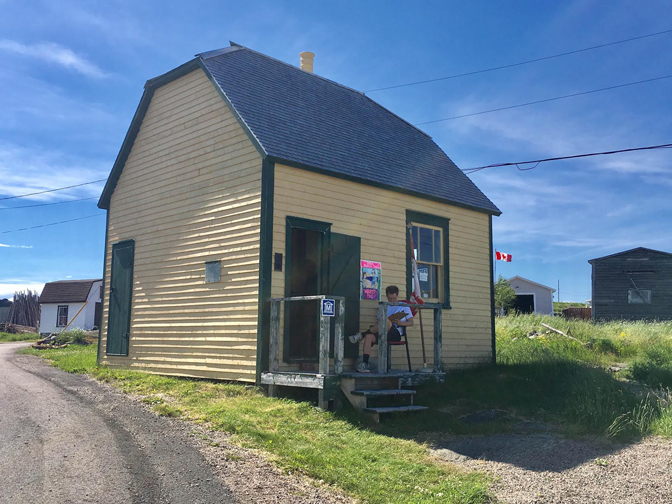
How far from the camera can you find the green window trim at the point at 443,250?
40.5ft

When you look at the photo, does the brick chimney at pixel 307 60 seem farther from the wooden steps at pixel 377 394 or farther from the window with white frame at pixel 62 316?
the window with white frame at pixel 62 316

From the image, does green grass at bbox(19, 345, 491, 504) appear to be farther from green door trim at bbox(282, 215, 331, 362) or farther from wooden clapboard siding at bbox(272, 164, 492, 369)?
wooden clapboard siding at bbox(272, 164, 492, 369)

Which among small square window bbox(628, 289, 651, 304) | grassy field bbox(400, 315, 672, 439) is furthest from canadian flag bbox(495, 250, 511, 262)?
grassy field bbox(400, 315, 672, 439)

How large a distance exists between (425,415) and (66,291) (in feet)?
111

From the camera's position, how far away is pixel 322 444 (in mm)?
7219

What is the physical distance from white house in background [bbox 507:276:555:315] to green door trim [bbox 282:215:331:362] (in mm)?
38947

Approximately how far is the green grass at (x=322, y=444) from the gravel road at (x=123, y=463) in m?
0.28

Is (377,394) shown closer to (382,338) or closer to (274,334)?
(382,338)

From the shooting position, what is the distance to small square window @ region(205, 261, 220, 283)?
425 inches

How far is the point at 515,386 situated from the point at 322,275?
410 centimetres

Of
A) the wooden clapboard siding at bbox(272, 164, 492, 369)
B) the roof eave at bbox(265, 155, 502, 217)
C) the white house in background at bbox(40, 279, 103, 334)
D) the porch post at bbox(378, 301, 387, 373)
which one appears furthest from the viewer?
the white house in background at bbox(40, 279, 103, 334)

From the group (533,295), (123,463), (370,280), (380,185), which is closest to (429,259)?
(370,280)

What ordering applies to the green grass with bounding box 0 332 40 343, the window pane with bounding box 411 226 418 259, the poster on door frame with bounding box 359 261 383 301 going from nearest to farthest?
1. the poster on door frame with bounding box 359 261 383 301
2. the window pane with bounding box 411 226 418 259
3. the green grass with bounding box 0 332 40 343

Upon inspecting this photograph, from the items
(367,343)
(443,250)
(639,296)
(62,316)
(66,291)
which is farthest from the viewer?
(66,291)
